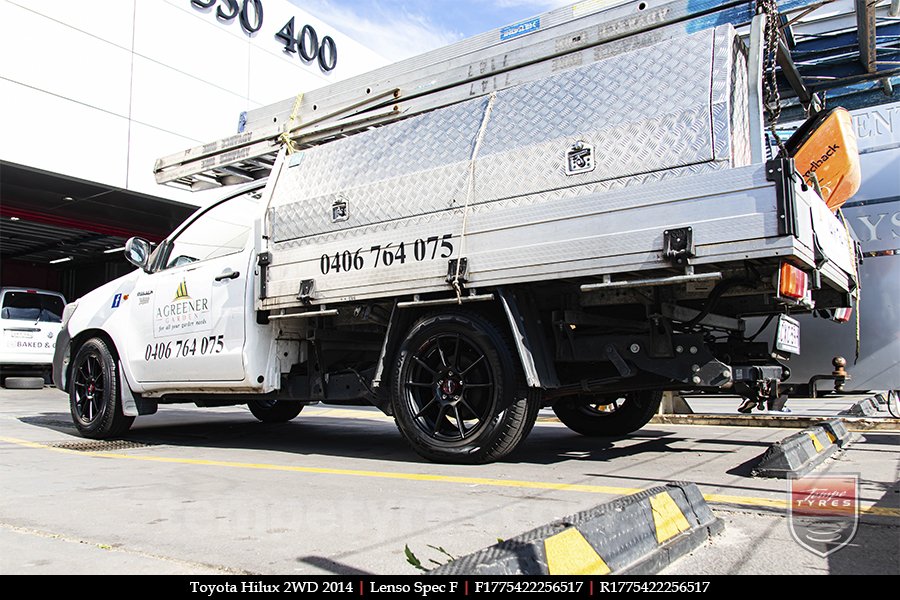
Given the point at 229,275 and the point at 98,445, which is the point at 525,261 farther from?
the point at 98,445

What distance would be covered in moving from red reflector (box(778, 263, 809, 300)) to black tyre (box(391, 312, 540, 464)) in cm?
161

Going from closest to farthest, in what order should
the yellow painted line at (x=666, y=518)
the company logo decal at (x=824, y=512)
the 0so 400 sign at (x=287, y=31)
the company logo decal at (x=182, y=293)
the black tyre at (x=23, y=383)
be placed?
the yellow painted line at (x=666, y=518) → the company logo decal at (x=824, y=512) → the company logo decal at (x=182, y=293) → the black tyre at (x=23, y=383) → the 0so 400 sign at (x=287, y=31)

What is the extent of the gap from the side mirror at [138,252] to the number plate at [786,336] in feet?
17.6

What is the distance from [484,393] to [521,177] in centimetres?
142

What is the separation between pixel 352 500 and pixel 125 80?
14963 millimetres

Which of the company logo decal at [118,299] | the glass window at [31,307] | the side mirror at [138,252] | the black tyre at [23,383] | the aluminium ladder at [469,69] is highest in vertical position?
the aluminium ladder at [469,69]

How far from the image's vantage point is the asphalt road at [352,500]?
2.54 m

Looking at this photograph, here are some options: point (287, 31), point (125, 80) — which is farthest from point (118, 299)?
point (287, 31)

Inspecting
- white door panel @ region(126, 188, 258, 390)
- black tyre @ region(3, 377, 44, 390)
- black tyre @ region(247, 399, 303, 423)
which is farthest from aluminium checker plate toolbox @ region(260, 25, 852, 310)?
black tyre @ region(3, 377, 44, 390)

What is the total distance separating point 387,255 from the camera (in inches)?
196

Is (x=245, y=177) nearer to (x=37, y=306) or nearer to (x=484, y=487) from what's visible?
(x=484, y=487)

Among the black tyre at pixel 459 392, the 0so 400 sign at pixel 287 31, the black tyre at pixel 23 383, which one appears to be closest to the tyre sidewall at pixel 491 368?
the black tyre at pixel 459 392

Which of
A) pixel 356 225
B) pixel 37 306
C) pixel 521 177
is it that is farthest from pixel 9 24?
pixel 521 177

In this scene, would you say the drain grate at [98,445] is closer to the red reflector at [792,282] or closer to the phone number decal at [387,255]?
the phone number decal at [387,255]
